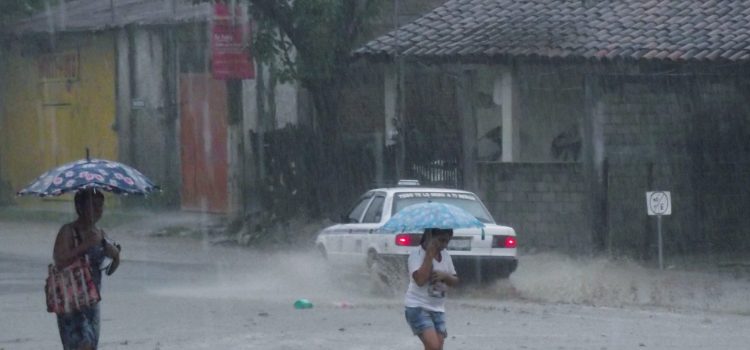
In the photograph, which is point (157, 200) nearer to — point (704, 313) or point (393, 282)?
point (393, 282)

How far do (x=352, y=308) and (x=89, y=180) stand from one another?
6.86 meters

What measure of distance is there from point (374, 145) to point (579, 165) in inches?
180

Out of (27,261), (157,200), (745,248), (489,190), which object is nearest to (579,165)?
(489,190)

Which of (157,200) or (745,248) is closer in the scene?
(745,248)

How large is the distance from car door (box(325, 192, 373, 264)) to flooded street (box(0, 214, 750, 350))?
337 millimetres

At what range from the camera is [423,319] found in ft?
33.1

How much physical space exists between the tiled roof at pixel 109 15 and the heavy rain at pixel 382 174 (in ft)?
0.40

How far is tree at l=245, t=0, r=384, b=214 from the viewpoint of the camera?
85.3 feet

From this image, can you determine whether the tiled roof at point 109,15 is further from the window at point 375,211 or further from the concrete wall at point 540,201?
the window at point 375,211

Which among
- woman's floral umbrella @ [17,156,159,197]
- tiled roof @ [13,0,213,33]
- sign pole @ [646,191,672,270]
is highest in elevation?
tiled roof @ [13,0,213,33]

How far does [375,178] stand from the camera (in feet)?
87.2

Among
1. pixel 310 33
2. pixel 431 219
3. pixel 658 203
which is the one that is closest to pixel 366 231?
pixel 658 203

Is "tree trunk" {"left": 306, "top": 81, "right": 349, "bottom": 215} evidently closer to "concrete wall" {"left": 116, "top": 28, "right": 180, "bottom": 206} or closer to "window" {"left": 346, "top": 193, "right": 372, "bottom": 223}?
"concrete wall" {"left": 116, "top": 28, "right": 180, "bottom": 206}

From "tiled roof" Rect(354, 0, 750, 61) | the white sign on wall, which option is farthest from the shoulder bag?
"tiled roof" Rect(354, 0, 750, 61)
